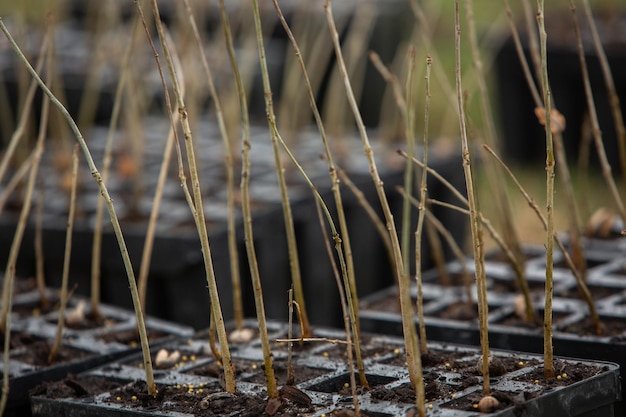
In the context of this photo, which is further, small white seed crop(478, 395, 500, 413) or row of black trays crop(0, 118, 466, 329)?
row of black trays crop(0, 118, 466, 329)

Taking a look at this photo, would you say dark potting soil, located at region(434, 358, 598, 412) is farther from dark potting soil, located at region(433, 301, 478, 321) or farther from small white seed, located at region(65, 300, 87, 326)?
small white seed, located at region(65, 300, 87, 326)

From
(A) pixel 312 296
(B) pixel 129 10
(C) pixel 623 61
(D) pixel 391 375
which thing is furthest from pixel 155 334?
(B) pixel 129 10

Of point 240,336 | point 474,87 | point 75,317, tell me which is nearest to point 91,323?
point 75,317

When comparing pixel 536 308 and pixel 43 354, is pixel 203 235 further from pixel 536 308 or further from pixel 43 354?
pixel 536 308

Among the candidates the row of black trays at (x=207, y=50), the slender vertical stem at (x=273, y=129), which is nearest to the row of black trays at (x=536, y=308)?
the slender vertical stem at (x=273, y=129)

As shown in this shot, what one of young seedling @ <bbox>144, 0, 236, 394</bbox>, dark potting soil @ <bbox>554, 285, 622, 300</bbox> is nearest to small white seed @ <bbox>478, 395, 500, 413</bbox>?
young seedling @ <bbox>144, 0, 236, 394</bbox>
